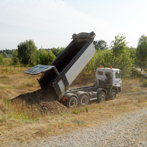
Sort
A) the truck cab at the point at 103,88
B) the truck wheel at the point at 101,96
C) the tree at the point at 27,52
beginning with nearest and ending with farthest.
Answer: the truck cab at the point at 103,88
the truck wheel at the point at 101,96
the tree at the point at 27,52

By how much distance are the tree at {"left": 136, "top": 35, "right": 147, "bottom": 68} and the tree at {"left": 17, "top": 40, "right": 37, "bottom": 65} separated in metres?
28.2

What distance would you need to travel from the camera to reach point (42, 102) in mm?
8266

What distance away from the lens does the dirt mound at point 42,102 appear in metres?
7.86

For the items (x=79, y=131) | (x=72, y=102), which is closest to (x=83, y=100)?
(x=72, y=102)

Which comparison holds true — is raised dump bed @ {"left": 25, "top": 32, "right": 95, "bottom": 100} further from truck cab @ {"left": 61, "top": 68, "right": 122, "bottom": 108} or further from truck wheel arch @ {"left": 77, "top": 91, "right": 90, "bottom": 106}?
truck cab @ {"left": 61, "top": 68, "right": 122, "bottom": 108}

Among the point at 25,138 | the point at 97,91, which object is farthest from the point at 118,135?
the point at 97,91

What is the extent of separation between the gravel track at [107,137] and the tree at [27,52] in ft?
134

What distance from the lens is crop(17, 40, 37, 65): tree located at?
4431cm

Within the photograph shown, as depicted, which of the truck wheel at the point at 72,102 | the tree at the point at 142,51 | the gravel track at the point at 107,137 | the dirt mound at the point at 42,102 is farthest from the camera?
the tree at the point at 142,51

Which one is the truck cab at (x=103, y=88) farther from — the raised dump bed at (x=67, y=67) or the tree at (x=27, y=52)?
the tree at (x=27, y=52)

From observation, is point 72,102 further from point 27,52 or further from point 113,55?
point 27,52

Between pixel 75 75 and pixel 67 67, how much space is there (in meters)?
0.80

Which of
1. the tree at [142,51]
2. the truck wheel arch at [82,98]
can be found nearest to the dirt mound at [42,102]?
the truck wheel arch at [82,98]

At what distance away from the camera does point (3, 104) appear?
7.29 m
